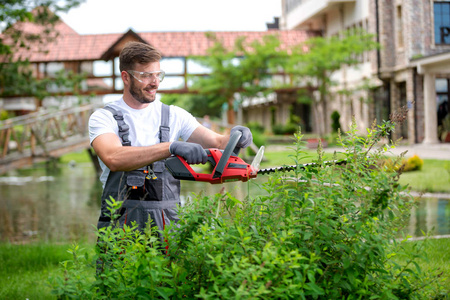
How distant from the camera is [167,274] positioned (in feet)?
8.34

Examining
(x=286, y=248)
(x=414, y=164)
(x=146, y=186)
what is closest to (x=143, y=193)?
(x=146, y=186)

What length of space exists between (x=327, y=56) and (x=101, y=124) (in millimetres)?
30144

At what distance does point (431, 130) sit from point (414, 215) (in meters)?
16.4

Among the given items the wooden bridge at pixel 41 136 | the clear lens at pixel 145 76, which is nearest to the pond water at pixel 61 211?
the clear lens at pixel 145 76

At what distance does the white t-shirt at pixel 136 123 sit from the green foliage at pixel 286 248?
66 centimetres

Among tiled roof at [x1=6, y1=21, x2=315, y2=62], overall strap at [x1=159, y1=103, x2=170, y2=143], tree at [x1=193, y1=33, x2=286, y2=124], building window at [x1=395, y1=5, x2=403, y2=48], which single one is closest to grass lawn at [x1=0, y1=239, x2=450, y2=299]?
overall strap at [x1=159, y1=103, x2=170, y2=143]

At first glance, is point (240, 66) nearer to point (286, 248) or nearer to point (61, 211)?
point (61, 211)

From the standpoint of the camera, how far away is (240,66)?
3688 centimetres

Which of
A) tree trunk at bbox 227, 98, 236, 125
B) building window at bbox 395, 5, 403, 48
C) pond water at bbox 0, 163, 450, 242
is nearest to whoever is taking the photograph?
pond water at bbox 0, 163, 450, 242

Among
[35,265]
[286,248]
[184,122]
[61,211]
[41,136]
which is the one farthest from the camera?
[41,136]

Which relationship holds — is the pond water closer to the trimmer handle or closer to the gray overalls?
the trimmer handle

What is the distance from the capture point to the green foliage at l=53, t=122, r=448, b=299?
250 centimetres

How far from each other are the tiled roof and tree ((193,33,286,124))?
170 cm

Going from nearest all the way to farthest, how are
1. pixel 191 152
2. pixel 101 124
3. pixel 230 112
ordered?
pixel 191 152
pixel 101 124
pixel 230 112
